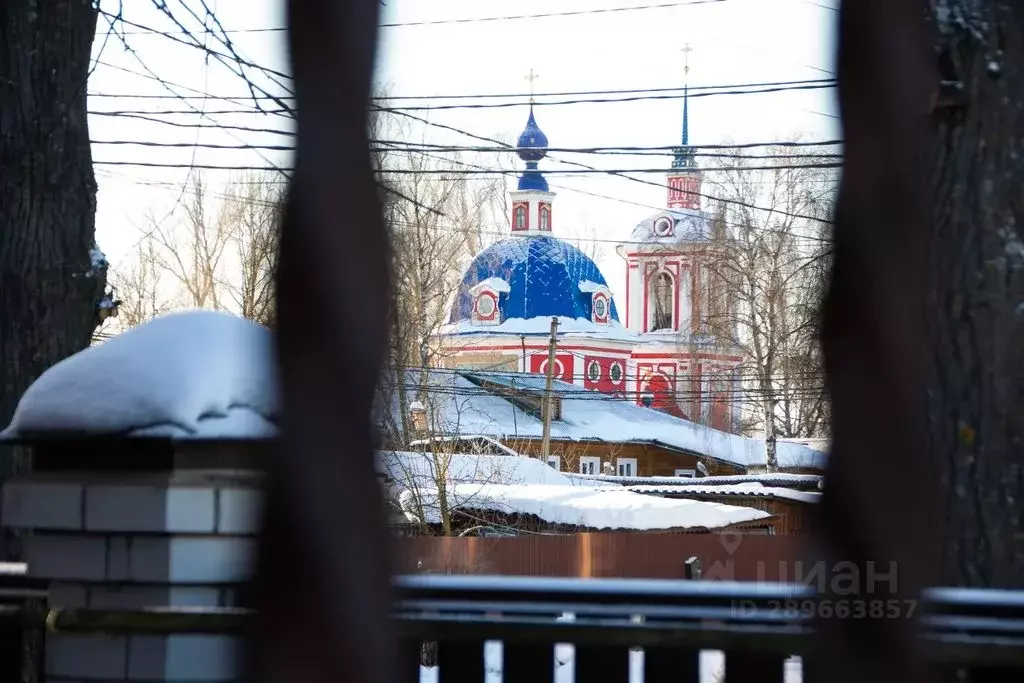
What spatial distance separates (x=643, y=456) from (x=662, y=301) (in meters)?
12.5

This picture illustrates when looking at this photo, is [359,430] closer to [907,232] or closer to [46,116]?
[907,232]

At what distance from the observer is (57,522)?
8.30ft

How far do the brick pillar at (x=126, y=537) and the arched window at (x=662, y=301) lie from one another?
4398cm

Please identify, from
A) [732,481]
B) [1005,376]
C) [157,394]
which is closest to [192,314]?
[157,394]

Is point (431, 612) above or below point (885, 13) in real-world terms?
below

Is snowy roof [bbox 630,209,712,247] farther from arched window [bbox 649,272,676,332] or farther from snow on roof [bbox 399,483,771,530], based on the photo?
snow on roof [bbox 399,483,771,530]

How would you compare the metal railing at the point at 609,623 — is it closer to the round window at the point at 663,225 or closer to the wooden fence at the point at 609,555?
the wooden fence at the point at 609,555

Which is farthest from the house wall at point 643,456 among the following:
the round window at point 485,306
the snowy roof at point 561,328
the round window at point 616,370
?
the round window at point 485,306

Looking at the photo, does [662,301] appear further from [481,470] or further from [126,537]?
[126,537]

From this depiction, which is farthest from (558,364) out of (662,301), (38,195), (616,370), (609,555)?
(38,195)

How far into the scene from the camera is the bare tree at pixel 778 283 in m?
0.40

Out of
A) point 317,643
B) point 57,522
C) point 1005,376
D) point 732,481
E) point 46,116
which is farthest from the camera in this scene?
point 732,481

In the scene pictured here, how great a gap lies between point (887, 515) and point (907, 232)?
0.27 feet

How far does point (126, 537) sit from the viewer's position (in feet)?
8.20
